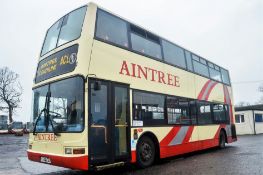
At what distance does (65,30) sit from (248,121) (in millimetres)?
30171

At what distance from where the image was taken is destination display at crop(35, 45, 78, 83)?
309 inches

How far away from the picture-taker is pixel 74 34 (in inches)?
324

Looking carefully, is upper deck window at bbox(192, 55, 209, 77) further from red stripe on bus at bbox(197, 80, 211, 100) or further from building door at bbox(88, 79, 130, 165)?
building door at bbox(88, 79, 130, 165)

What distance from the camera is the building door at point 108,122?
7.41 metres

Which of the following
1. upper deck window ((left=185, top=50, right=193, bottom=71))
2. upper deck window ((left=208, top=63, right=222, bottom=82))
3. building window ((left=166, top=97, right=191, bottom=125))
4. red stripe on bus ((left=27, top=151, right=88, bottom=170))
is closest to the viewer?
red stripe on bus ((left=27, top=151, right=88, bottom=170))

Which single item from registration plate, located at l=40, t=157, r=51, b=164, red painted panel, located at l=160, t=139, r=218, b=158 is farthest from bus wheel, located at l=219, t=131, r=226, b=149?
registration plate, located at l=40, t=157, r=51, b=164

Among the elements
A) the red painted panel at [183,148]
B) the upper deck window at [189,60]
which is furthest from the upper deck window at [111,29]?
the upper deck window at [189,60]

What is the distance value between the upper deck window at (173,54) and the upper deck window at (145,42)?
0.46 meters

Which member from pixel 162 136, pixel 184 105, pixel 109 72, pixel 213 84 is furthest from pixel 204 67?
pixel 109 72

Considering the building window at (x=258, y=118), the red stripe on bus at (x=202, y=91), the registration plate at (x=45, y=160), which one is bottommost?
the registration plate at (x=45, y=160)

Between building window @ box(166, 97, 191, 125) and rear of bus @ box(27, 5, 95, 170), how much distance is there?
14.0 feet

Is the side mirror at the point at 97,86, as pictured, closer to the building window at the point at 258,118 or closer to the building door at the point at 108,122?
the building door at the point at 108,122

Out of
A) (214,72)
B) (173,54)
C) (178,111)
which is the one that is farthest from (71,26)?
(214,72)

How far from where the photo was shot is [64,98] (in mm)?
7602
